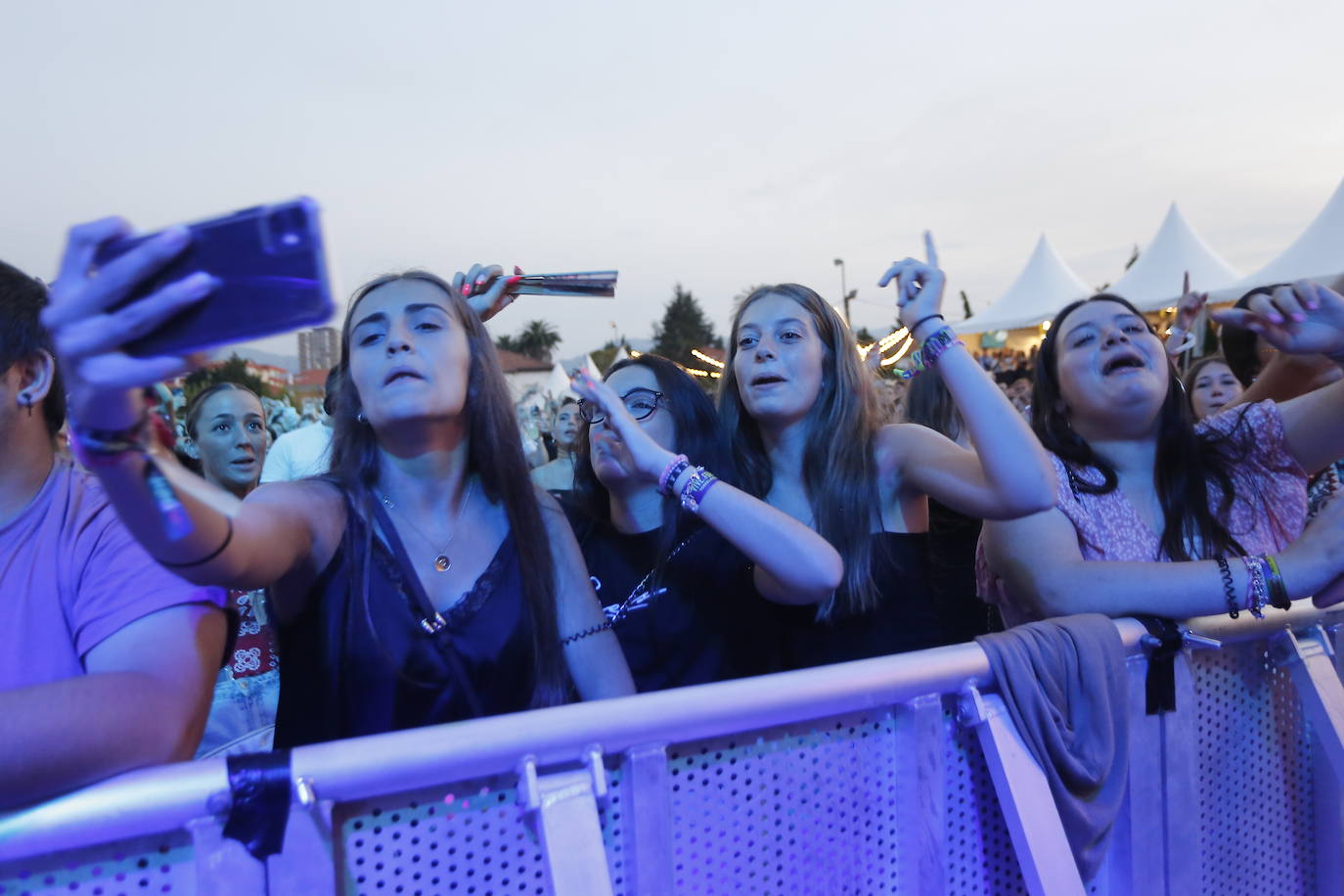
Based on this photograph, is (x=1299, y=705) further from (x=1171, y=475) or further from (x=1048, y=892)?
(x=1048, y=892)

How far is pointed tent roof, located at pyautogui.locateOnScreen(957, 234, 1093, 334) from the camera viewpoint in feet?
60.0

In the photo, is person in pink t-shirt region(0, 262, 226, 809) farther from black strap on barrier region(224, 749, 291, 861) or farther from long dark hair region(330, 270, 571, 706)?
long dark hair region(330, 270, 571, 706)

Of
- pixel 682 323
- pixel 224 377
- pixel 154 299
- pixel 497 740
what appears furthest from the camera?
pixel 682 323

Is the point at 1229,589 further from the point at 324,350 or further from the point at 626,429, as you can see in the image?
the point at 324,350

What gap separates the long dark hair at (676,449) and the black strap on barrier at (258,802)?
1.32m

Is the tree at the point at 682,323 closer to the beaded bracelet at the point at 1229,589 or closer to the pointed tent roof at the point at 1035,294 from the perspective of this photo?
the pointed tent roof at the point at 1035,294

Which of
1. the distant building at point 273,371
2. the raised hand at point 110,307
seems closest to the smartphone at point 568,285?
the distant building at point 273,371

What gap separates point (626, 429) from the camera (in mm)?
2156

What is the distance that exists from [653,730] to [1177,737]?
1.20m

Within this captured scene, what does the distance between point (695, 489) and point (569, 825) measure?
0.93m

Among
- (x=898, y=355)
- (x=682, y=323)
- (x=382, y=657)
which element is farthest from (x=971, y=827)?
(x=682, y=323)

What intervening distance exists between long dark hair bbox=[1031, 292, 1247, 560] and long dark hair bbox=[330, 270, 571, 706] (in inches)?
56.6

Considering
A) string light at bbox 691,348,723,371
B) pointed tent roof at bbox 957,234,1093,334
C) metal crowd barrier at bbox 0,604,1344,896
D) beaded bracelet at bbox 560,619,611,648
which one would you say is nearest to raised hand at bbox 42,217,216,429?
metal crowd barrier at bbox 0,604,1344,896

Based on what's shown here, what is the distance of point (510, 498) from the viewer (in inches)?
76.7
